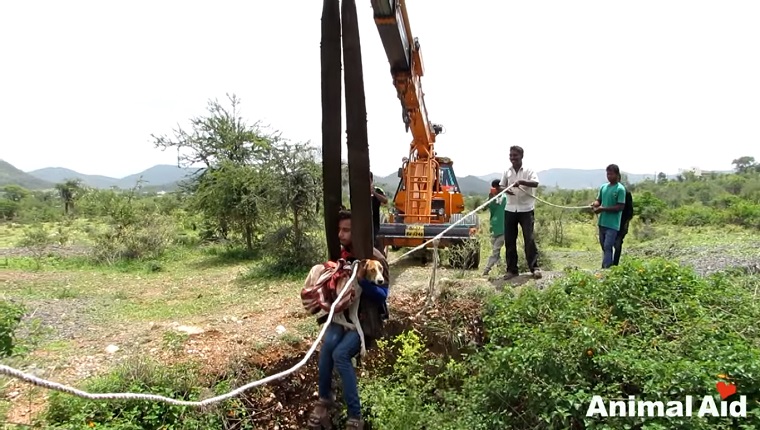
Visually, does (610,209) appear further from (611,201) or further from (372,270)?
(372,270)

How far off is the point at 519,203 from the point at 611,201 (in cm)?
120

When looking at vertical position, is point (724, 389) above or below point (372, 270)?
below

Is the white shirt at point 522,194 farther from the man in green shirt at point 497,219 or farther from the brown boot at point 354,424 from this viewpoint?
the brown boot at point 354,424

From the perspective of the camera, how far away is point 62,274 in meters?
11.6

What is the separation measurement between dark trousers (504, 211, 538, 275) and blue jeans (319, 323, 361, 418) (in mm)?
3608

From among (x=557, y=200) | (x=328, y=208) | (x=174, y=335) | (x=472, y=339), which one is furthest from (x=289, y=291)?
(x=557, y=200)

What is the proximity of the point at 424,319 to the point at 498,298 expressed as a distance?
41.9 inches

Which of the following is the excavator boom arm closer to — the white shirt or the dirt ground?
the white shirt

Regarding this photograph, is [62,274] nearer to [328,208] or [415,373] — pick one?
[415,373]

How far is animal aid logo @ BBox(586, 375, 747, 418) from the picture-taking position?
280 centimetres

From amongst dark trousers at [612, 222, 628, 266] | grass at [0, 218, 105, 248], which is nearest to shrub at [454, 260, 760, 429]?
dark trousers at [612, 222, 628, 266]

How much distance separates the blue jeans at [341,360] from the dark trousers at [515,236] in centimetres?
361

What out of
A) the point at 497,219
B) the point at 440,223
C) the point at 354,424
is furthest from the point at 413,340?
the point at 440,223

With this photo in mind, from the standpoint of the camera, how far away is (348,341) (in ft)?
12.1
